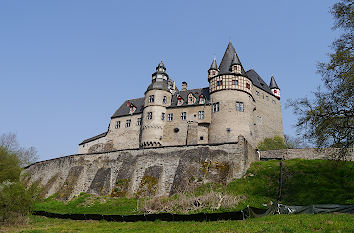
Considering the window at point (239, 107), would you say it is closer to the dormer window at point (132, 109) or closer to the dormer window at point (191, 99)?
the dormer window at point (191, 99)

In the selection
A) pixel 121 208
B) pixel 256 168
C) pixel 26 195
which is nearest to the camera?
pixel 26 195

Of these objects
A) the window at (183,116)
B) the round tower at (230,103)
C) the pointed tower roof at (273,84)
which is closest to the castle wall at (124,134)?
the window at (183,116)

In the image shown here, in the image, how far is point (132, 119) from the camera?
54062 mm

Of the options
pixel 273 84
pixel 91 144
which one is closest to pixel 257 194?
pixel 91 144

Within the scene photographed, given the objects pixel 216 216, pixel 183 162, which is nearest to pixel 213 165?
pixel 183 162

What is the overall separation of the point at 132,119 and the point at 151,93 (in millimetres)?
5749

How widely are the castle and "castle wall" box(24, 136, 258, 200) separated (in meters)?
9.95

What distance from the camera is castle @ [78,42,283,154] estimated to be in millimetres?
45531

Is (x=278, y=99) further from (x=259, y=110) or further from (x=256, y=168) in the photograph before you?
(x=256, y=168)

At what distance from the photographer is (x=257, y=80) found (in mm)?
56438

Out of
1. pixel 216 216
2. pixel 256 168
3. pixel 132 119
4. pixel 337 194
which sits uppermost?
pixel 132 119

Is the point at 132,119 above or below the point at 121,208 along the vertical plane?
above

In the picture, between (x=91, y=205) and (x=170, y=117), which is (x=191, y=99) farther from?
(x=91, y=205)

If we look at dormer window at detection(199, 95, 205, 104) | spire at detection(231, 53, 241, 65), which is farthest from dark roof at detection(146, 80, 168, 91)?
spire at detection(231, 53, 241, 65)
